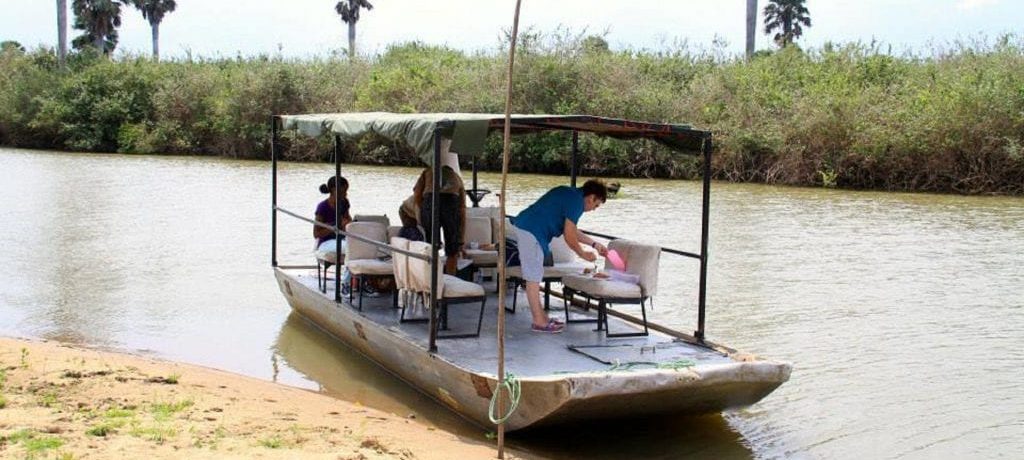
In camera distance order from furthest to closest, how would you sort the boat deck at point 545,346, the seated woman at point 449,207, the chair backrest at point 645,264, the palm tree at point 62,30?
the palm tree at point 62,30, the seated woman at point 449,207, the chair backrest at point 645,264, the boat deck at point 545,346

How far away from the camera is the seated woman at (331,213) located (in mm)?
10280

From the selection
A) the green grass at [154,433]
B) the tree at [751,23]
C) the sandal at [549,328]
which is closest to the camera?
the green grass at [154,433]

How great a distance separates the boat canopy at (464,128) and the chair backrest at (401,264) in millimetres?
908

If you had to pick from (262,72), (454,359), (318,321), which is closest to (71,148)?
(262,72)

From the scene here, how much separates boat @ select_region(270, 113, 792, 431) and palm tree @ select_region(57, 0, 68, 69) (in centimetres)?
4701

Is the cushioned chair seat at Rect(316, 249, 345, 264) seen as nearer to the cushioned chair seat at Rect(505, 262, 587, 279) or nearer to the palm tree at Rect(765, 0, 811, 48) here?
the cushioned chair seat at Rect(505, 262, 587, 279)

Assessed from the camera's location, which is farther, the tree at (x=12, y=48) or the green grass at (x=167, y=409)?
the tree at (x=12, y=48)

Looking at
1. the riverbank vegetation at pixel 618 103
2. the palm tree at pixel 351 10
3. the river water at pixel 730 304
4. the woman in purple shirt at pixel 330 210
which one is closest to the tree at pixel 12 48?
the riverbank vegetation at pixel 618 103

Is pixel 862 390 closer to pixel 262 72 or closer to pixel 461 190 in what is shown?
pixel 461 190

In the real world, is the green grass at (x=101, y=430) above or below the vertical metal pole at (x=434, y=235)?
below

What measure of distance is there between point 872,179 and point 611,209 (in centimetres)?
1014

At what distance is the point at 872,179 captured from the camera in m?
29.9

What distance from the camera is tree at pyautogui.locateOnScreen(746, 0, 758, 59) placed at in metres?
43.8

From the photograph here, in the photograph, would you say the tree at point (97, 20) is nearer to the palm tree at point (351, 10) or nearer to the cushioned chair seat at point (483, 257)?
the palm tree at point (351, 10)
